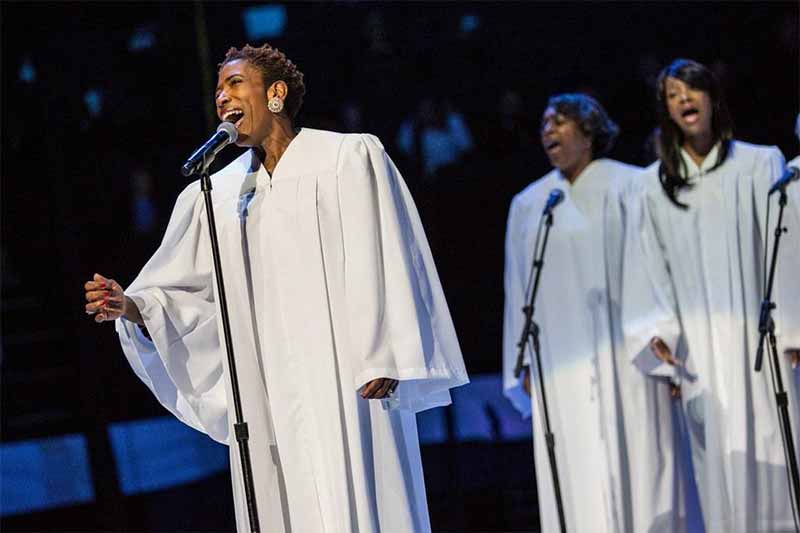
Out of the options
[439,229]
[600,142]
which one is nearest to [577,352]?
[600,142]

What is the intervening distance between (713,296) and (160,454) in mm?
3444

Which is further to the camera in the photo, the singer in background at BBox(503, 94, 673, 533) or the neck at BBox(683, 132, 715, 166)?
the singer in background at BBox(503, 94, 673, 533)

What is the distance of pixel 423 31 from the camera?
7754 mm

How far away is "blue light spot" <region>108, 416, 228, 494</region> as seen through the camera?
7039 mm

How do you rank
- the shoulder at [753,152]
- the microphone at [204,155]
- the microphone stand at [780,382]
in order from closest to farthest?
the microphone at [204,155], the microphone stand at [780,382], the shoulder at [753,152]

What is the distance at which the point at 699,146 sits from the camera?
573 centimetres

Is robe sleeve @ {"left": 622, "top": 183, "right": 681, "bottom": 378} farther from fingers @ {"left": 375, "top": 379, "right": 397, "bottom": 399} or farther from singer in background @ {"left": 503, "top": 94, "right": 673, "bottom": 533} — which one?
fingers @ {"left": 375, "top": 379, "right": 397, "bottom": 399}

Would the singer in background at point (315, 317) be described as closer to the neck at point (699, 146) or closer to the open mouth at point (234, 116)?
the open mouth at point (234, 116)

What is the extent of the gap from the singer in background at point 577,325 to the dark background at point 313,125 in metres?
1.29

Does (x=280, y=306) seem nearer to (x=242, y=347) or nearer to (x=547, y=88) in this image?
(x=242, y=347)

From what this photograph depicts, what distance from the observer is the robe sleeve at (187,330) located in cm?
409

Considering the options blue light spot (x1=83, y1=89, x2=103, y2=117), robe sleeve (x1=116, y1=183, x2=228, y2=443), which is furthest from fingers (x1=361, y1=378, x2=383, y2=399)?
blue light spot (x1=83, y1=89, x2=103, y2=117)

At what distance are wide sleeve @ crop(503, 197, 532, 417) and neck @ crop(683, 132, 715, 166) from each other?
38.6 inches

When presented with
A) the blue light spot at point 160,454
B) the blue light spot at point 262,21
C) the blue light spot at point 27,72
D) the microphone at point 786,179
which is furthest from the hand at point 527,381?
the blue light spot at point 27,72
